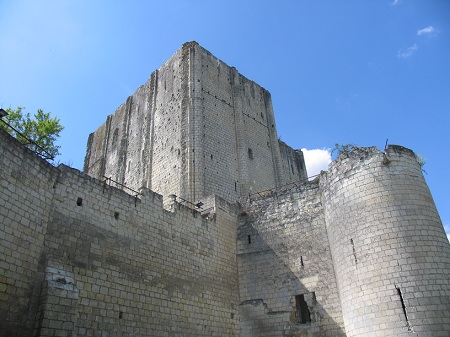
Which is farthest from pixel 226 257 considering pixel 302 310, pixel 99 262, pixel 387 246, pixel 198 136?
pixel 198 136

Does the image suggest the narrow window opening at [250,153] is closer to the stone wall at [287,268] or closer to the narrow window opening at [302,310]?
the stone wall at [287,268]

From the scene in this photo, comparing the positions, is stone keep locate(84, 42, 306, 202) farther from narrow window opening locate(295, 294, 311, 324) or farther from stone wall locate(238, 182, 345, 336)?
narrow window opening locate(295, 294, 311, 324)

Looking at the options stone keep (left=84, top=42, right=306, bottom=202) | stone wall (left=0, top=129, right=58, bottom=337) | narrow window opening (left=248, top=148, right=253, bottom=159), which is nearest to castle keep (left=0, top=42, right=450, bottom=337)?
stone wall (left=0, top=129, right=58, bottom=337)

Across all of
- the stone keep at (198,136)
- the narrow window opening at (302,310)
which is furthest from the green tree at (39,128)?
the narrow window opening at (302,310)

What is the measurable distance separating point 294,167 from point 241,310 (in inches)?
690

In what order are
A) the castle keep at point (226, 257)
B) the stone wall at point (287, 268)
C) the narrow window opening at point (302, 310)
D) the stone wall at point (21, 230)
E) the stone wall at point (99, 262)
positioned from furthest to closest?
the narrow window opening at point (302, 310)
the stone wall at point (287, 268)
the castle keep at point (226, 257)
the stone wall at point (99, 262)
the stone wall at point (21, 230)

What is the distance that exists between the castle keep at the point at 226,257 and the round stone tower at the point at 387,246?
3cm

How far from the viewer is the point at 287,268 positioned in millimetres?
15547

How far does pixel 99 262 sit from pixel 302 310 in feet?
25.0

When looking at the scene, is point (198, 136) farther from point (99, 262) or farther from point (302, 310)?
point (99, 262)

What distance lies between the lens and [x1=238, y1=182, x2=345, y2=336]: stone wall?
1421cm

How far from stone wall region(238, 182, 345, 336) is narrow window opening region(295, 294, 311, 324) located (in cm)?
4

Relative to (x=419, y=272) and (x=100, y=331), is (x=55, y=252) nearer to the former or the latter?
(x=100, y=331)

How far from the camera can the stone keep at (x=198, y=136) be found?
22.5 m
